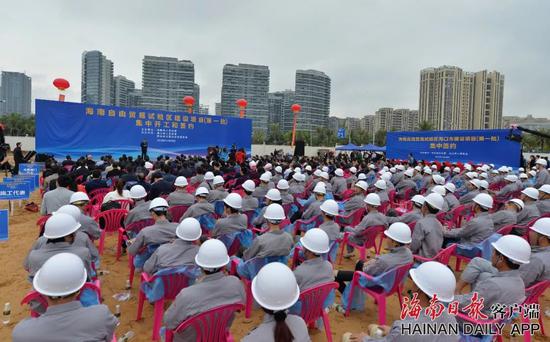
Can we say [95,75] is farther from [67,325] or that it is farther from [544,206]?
[67,325]

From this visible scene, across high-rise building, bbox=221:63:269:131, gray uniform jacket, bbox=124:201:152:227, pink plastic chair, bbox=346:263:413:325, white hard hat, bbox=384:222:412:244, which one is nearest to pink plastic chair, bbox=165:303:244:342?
pink plastic chair, bbox=346:263:413:325

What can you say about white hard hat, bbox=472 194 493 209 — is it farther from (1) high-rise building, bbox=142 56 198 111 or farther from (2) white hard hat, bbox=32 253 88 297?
(1) high-rise building, bbox=142 56 198 111

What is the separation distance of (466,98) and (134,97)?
5183 cm

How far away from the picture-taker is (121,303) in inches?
137

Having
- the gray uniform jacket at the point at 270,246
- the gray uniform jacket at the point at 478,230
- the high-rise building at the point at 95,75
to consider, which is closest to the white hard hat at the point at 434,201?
the gray uniform jacket at the point at 478,230

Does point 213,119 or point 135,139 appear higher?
point 213,119

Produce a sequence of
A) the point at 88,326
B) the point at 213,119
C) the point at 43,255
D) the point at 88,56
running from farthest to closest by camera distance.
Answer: the point at 88,56
the point at 213,119
the point at 43,255
the point at 88,326

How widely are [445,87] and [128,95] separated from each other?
50.7 m

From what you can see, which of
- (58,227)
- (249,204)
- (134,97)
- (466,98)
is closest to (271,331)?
(58,227)

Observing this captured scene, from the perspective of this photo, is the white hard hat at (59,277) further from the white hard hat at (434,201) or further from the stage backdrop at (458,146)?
the stage backdrop at (458,146)

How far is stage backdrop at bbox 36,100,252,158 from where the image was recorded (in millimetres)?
14562

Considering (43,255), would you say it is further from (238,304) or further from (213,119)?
(213,119)

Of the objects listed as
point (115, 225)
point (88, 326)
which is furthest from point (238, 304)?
point (115, 225)

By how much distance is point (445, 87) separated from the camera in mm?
43000
